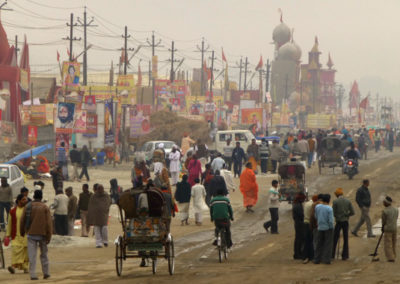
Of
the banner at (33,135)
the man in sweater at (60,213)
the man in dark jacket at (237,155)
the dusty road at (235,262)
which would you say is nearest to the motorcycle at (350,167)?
the man in dark jacket at (237,155)

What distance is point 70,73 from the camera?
5759 centimetres

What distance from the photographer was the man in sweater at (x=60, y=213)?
22.9 metres

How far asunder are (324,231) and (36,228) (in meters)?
5.89

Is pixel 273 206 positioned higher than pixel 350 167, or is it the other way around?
pixel 350 167

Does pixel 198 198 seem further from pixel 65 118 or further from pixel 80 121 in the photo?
pixel 80 121

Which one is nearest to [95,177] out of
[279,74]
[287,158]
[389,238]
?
[287,158]

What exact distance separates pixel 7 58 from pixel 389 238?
45.0 metres

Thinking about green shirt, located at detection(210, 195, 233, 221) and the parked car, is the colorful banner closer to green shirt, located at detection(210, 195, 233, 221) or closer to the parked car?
the parked car

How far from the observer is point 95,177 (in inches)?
1722

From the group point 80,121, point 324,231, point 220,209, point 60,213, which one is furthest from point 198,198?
point 80,121

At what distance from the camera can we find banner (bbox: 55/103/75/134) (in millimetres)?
44062

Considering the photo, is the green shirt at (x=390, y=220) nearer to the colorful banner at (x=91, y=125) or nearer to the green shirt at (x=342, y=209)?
the green shirt at (x=342, y=209)

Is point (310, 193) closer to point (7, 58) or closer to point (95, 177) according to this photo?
point (95, 177)

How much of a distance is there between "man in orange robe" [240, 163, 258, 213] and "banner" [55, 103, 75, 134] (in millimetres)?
16079
